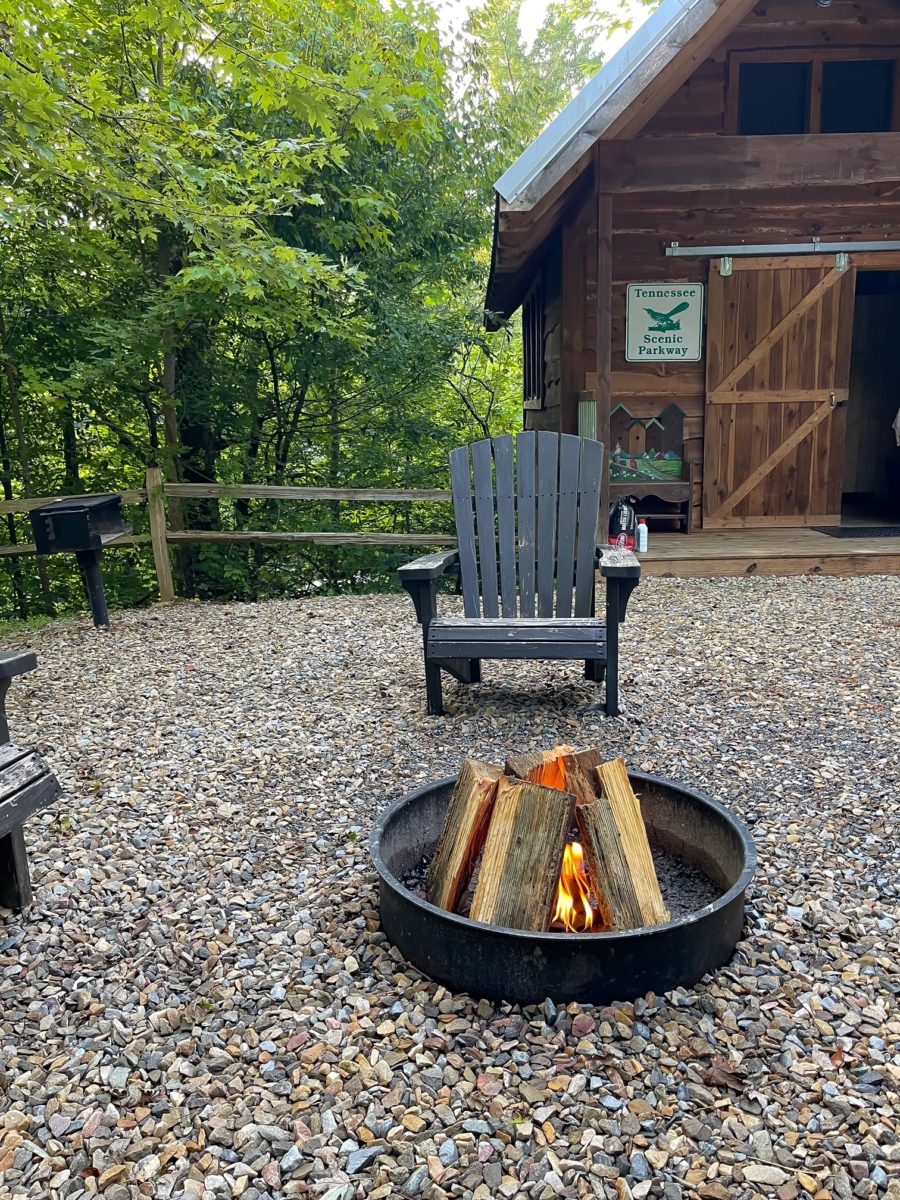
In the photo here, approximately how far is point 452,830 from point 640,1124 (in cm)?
70

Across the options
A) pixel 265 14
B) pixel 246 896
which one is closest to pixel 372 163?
pixel 265 14

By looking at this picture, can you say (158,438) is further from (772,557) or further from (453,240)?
(772,557)

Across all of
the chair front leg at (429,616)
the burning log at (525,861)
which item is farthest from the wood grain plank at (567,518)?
the burning log at (525,861)

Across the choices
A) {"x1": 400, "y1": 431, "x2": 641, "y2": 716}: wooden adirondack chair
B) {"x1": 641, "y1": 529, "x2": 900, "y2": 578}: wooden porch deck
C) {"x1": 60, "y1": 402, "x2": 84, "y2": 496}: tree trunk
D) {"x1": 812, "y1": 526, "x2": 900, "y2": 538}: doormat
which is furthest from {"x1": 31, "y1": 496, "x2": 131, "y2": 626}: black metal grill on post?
{"x1": 812, "y1": 526, "x2": 900, "y2": 538}: doormat

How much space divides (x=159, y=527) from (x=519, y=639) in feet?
13.3

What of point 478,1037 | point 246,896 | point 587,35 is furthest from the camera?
point 587,35

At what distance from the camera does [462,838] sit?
1.86 m

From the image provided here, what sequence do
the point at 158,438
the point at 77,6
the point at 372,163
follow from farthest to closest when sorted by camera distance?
the point at 158,438
the point at 372,163
the point at 77,6

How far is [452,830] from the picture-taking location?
1894 mm

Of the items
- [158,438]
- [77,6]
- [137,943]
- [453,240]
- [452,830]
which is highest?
[77,6]

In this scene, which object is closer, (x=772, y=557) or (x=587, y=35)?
(x=772, y=557)

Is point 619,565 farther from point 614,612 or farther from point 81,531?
point 81,531

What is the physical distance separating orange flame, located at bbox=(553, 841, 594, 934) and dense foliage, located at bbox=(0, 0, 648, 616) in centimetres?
406

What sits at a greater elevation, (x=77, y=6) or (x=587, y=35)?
(x=587, y=35)
